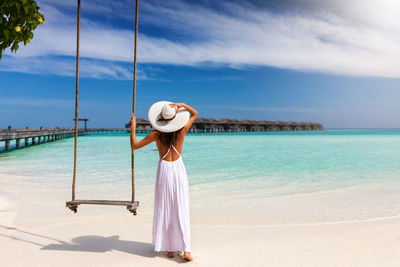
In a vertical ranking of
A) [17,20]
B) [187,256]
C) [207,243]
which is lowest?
[207,243]

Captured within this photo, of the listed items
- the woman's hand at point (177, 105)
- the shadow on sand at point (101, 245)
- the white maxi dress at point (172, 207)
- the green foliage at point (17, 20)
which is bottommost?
the shadow on sand at point (101, 245)

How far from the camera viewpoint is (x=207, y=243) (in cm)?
359

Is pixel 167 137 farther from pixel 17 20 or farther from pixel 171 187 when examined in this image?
pixel 17 20

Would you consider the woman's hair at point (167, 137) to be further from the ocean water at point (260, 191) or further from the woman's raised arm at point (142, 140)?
the ocean water at point (260, 191)

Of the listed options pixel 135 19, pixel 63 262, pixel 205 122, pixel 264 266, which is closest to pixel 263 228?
pixel 264 266

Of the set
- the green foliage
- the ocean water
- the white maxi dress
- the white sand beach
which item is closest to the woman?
the white maxi dress

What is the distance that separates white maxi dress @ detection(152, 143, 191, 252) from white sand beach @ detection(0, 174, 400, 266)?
0.22 m

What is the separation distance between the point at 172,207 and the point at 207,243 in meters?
1.02

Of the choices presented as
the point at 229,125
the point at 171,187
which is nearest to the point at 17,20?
the point at 171,187

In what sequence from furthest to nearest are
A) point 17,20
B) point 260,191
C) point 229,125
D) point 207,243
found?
1. point 229,125
2. point 260,191
3. point 207,243
4. point 17,20

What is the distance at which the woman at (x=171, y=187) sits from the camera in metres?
2.81

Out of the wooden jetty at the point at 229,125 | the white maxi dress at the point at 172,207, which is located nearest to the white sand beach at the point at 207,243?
the white maxi dress at the point at 172,207

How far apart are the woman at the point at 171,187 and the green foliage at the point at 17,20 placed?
1361mm

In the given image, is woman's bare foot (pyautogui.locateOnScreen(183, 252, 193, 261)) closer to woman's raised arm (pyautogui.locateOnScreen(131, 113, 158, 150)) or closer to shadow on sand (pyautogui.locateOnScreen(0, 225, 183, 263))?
shadow on sand (pyautogui.locateOnScreen(0, 225, 183, 263))
